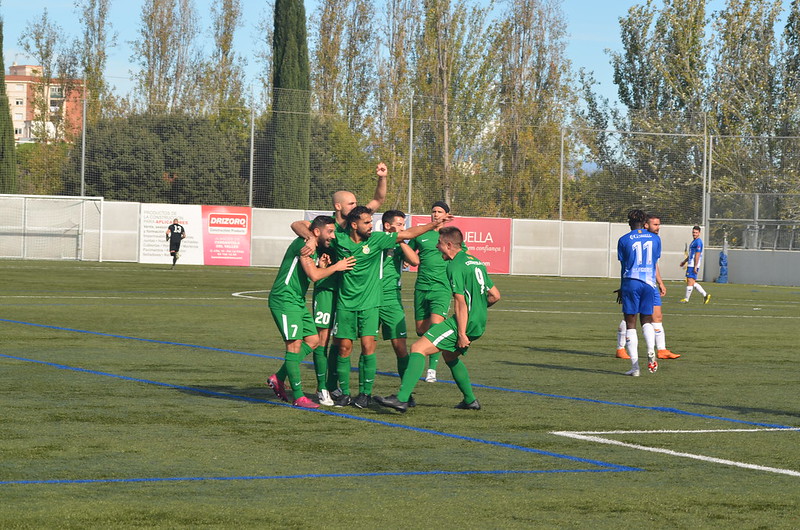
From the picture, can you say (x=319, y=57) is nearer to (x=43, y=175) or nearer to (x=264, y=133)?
(x=264, y=133)

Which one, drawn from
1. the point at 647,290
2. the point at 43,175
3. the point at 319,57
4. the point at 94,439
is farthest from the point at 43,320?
the point at 319,57

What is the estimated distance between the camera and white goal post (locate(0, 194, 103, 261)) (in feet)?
144

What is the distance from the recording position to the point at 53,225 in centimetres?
4425

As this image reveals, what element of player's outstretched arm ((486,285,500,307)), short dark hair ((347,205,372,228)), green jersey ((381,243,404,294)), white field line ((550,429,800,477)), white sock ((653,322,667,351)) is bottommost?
white field line ((550,429,800,477))

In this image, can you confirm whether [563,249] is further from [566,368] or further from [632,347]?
[632,347]

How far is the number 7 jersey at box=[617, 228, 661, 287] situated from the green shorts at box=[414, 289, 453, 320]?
324cm

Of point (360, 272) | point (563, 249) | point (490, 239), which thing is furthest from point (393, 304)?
point (563, 249)

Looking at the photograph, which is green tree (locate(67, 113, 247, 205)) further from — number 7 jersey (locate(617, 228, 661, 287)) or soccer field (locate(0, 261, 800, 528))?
number 7 jersey (locate(617, 228, 661, 287))

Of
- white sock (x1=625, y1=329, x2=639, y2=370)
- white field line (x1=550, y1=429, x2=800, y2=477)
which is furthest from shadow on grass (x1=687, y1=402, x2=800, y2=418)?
white sock (x1=625, y1=329, x2=639, y2=370)

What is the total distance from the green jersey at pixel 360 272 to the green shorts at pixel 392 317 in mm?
777

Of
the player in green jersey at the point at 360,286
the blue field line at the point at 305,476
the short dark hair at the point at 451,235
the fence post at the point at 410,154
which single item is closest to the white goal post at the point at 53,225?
the fence post at the point at 410,154

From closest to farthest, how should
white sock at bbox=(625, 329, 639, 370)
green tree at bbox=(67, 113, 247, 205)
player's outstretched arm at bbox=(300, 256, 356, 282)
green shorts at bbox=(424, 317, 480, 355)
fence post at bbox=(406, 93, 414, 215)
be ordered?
player's outstretched arm at bbox=(300, 256, 356, 282) → green shorts at bbox=(424, 317, 480, 355) → white sock at bbox=(625, 329, 639, 370) → green tree at bbox=(67, 113, 247, 205) → fence post at bbox=(406, 93, 414, 215)

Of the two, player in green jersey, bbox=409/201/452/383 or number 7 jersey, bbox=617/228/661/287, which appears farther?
number 7 jersey, bbox=617/228/661/287

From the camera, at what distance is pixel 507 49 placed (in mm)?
61219
